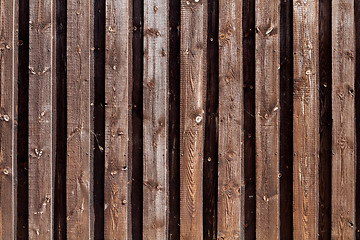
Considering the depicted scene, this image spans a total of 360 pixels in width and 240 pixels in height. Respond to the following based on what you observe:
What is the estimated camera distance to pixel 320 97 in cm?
204

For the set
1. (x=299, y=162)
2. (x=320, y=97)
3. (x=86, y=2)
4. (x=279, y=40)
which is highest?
(x=86, y=2)

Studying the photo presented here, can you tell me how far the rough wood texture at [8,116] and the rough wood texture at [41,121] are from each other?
0.11 metres

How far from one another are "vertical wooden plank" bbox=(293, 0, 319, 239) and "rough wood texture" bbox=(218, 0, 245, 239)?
1.11 ft

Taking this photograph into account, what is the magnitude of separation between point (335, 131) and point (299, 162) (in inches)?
11.6

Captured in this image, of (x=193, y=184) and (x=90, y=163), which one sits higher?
(x=90, y=163)

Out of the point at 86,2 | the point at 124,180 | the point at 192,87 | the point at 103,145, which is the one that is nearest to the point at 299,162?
the point at 192,87

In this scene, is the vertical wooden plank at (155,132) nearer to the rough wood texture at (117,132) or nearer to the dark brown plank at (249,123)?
the rough wood texture at (117,132)

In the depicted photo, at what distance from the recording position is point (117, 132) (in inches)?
79.4

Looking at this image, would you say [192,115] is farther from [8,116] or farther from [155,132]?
[8,116]

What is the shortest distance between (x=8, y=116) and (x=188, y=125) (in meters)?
1.13

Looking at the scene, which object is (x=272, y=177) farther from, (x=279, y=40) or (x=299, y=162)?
(x=279, y=40)

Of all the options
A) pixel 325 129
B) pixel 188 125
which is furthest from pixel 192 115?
pixel 325 129

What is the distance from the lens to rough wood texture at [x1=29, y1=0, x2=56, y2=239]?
202 centimetres

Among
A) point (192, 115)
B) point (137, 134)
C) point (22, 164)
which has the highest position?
point (192, 115)
